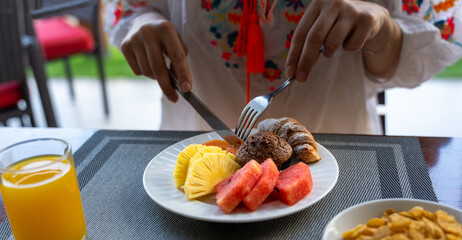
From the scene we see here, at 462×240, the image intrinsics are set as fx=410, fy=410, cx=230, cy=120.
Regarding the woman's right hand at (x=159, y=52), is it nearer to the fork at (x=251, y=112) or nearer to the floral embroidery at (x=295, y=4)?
the fork at (x=251, y=112)

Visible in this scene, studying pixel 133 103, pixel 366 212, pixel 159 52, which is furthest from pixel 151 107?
pixel 366 212

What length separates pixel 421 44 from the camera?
1122 mm

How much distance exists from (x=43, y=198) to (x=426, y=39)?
1009 millimetres

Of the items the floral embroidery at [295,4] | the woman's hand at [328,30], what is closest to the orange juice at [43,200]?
the woman's hand at [328,30]

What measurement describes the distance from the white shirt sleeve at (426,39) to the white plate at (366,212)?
633 mm

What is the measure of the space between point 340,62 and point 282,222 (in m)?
0.70

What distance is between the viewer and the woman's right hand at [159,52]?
3.37ft

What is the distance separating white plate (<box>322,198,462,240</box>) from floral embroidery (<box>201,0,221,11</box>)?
30.7 inches

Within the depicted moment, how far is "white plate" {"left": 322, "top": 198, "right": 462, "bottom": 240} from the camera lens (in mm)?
589

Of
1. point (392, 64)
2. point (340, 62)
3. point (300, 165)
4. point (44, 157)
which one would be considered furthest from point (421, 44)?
point (44, 157)

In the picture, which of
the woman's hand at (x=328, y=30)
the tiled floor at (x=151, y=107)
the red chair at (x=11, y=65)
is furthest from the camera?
the tiled floor at (x=151, y=107)

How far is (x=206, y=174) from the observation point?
734mm

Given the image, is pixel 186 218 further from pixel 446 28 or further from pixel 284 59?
pixel 446 28

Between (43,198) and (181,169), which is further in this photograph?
(181,169)
